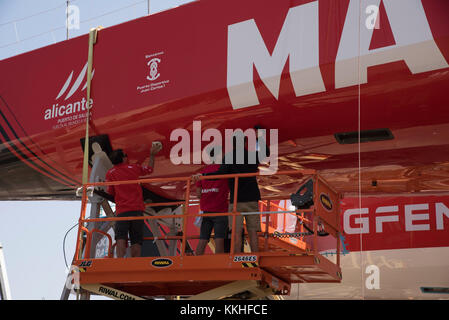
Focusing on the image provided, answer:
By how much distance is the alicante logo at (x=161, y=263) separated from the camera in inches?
285

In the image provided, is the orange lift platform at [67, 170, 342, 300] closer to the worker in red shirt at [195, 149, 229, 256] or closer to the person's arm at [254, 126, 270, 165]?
the worker in red shirt at [195, 149, 229, 256]

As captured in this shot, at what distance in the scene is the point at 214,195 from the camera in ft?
25.3

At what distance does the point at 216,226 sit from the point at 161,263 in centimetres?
81

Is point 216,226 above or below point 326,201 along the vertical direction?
below

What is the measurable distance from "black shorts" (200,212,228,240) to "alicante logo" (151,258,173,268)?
0.67m

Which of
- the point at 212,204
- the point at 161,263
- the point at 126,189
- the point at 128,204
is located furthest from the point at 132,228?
the point at 212,204

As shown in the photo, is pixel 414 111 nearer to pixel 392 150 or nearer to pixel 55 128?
pixel 392 150

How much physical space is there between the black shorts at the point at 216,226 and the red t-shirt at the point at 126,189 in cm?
103

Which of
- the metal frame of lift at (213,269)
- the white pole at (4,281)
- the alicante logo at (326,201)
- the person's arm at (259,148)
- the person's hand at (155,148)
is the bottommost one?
the metal frame of lift at (213,269)

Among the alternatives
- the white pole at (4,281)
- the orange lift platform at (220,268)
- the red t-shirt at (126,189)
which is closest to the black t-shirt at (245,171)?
the orange lift platform at (220,268)

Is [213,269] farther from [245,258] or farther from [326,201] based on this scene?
[326,201]

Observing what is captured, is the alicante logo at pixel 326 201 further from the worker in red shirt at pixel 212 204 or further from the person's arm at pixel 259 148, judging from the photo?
the worker in red shirt at pixel 212 204
